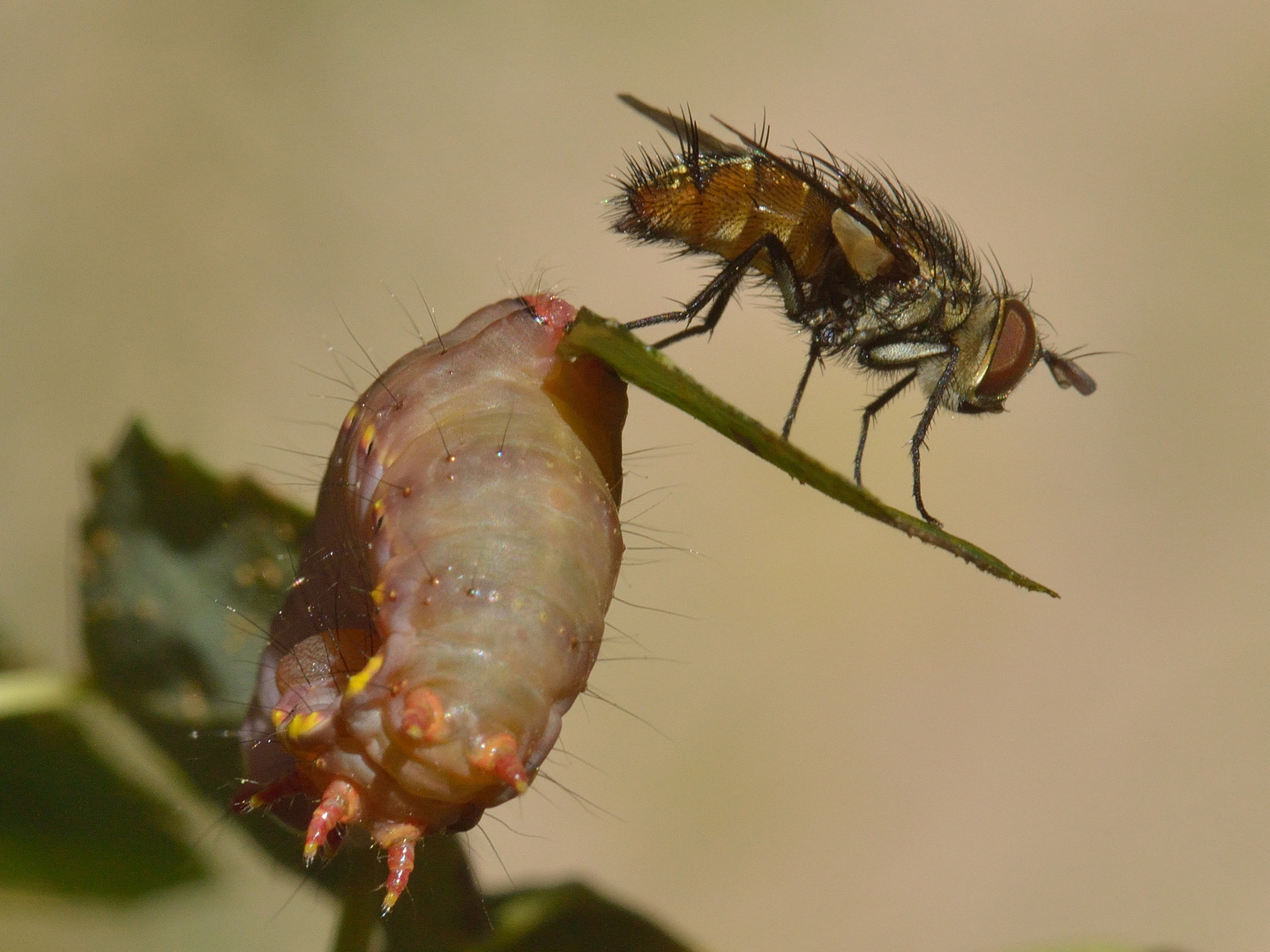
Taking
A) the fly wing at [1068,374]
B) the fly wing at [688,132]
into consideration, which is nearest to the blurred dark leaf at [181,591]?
the fly wing at [688,132]

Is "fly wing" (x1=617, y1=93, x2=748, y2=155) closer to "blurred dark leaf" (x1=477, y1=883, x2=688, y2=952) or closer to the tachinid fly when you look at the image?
the tachinid fly

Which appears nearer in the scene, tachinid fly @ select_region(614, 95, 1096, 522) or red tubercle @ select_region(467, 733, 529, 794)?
red tubercle @ select_region(467, 733, 529, 794)

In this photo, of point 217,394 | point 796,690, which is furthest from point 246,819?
point 217,394

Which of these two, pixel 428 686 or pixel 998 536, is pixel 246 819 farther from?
pixel 998 536

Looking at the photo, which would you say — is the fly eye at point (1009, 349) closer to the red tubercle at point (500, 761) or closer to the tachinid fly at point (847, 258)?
the tachinid fly at point (847, 258)

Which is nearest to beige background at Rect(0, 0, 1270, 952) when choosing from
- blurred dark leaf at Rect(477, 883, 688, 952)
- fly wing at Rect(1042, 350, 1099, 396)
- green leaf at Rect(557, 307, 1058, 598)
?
fly wing at Rect(1042, 350, 1099, 396)

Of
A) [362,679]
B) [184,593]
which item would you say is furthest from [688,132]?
[362,679]
